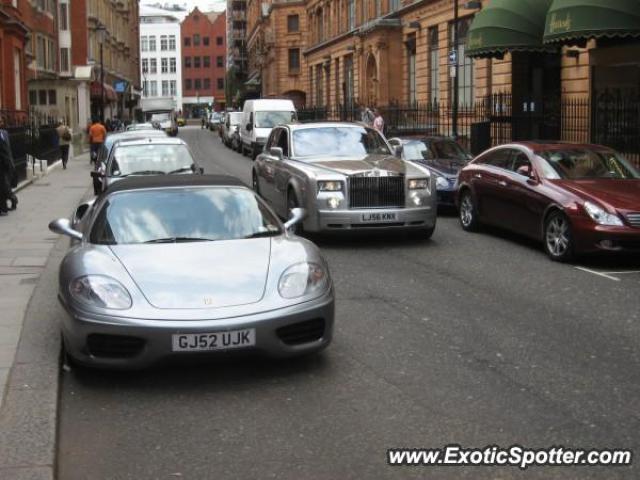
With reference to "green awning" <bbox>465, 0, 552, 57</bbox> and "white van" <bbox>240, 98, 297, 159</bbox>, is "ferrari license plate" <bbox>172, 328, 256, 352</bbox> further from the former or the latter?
"white van" <bbox>240, 98, 297, 159</bbox>

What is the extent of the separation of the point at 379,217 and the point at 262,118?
24.7 m

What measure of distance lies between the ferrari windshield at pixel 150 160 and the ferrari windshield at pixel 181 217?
656 cm

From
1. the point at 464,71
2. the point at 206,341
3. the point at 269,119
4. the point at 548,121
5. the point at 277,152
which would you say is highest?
the point at 464,71

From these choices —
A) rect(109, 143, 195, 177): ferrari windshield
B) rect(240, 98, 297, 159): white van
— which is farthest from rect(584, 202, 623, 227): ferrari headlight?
rect(240, 98, 297, 159): white van

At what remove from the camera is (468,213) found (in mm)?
14039

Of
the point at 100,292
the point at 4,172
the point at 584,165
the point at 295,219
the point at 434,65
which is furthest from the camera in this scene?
the point at 434,65

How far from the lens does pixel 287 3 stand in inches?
3081

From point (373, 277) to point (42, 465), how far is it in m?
5.94

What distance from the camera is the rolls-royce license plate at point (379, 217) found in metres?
12.0

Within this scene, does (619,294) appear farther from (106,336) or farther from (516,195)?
(106,336)

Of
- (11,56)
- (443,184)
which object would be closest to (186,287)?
(443,184)

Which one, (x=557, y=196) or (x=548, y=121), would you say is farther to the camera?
(x=548, y=121)

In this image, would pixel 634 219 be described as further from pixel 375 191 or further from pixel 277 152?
pixel 277 152

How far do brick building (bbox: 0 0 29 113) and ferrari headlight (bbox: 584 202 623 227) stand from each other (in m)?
25.3
